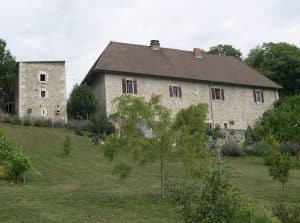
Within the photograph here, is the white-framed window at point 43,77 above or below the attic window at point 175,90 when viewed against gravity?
above

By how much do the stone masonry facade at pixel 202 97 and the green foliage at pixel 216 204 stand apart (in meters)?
34.2

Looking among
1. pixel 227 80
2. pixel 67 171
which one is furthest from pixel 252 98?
pixel 67 171

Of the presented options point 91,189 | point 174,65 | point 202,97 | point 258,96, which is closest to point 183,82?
point 174,65

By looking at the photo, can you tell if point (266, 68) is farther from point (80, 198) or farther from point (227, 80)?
point (80, 198)

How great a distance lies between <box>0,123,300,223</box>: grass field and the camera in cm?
1917

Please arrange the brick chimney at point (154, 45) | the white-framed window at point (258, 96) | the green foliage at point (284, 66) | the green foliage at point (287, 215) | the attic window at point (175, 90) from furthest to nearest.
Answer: the green foliage at point (284, 66)
the brick chimney at point (154, 45)
the white-framed window at point (258, 96)
the attic window at point (175, 90)
the green foliage at point (287, 215)

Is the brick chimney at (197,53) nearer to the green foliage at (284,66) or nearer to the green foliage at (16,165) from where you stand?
the green foliage at (284,66)

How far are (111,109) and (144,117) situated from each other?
80.5ft

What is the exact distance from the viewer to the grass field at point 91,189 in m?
19.2

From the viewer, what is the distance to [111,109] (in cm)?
4919

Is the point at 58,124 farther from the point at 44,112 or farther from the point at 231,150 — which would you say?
the point at 231,150

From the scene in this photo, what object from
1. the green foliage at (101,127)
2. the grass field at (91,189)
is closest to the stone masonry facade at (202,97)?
the green foliage at (101,127)

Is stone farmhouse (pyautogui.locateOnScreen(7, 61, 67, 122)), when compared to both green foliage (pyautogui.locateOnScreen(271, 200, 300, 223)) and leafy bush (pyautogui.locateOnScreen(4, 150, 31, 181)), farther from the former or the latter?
green foliage (pyautogui.locateOnScreen(271, 200, 300, 223))

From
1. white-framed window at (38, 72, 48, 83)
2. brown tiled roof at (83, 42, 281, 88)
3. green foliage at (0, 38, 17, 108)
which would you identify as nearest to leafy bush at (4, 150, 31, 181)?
brown tiled roof at (83, 42, 281, 88)
